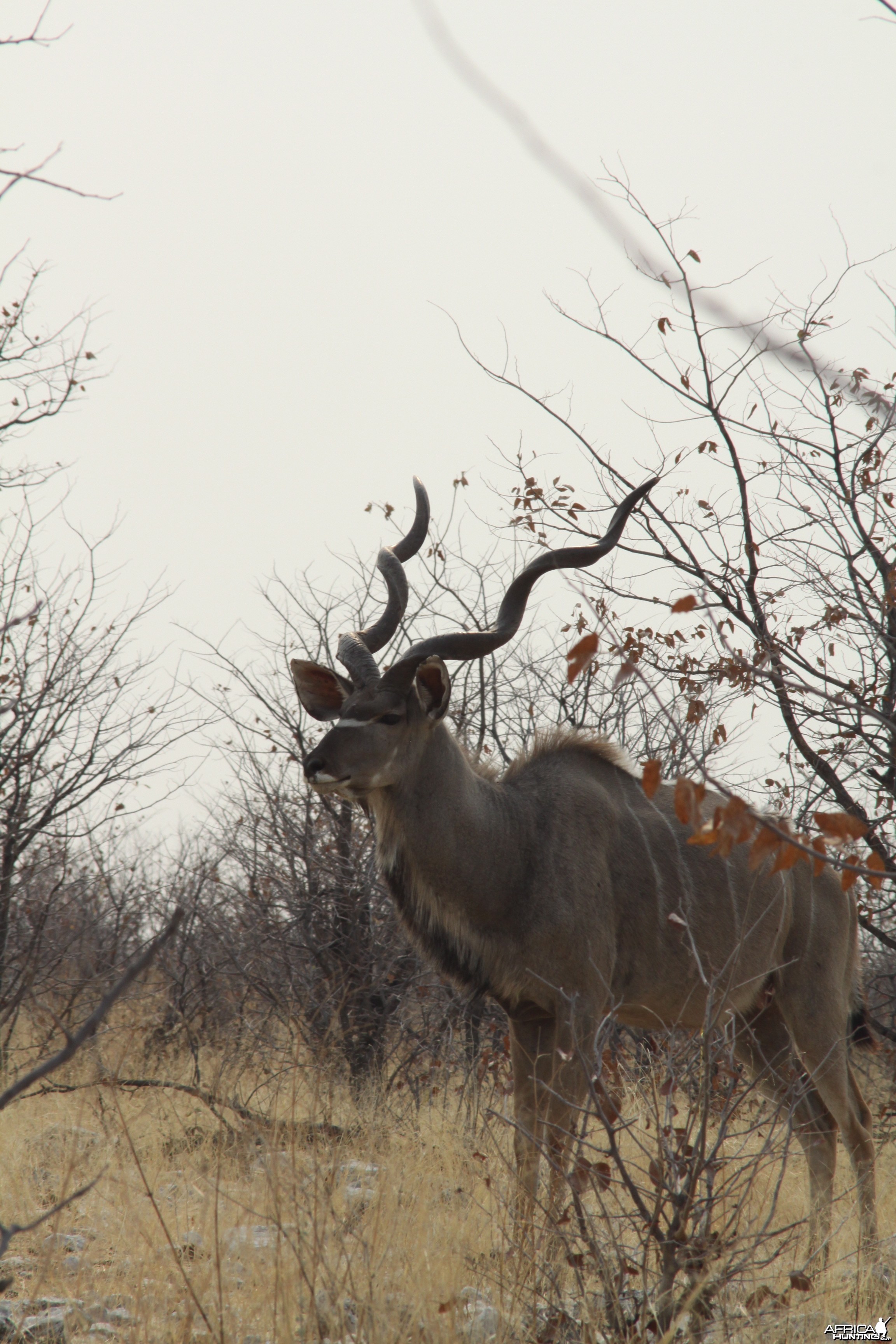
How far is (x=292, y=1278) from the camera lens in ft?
10.1

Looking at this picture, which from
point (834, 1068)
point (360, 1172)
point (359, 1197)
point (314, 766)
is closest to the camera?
point (359, 1197)

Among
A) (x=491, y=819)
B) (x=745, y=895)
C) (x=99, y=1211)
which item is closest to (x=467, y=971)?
(x=491, y=819)

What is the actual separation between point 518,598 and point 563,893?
124 centimetres

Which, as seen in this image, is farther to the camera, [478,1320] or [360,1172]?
[360,1172]

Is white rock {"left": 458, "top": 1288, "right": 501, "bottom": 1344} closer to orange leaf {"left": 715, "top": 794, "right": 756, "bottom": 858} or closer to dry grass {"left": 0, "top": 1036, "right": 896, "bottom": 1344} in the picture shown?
dry grass {"left": 0, "top": 1036, "right": 896, "bottom": 1344}

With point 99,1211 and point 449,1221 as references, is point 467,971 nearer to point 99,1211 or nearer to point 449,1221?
point 449,1221

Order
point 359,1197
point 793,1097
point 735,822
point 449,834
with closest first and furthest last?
1. point 735,822
2. point 359,1197
3. point 793,1097
4. point 449,834

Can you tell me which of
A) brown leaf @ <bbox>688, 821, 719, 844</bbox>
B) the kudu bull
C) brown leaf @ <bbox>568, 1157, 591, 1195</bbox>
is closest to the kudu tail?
the kudu bull

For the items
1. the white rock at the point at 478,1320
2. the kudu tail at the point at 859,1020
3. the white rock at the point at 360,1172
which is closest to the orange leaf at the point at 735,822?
the white rock at the point at 478,1320

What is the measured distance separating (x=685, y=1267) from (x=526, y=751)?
8.38ft

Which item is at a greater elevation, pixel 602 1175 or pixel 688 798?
pixel 688 798

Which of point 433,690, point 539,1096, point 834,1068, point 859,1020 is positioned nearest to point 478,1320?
point 539,1096

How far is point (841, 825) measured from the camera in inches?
71.8

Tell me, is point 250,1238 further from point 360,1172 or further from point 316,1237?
point 360,1172
